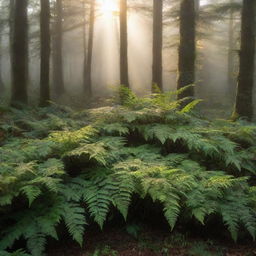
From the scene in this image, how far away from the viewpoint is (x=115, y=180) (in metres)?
4.63

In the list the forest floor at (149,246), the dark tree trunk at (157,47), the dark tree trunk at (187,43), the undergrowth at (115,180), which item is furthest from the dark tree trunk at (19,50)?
the forest floor at (149,246)

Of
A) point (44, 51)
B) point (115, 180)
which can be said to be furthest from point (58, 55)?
point (115, 180)

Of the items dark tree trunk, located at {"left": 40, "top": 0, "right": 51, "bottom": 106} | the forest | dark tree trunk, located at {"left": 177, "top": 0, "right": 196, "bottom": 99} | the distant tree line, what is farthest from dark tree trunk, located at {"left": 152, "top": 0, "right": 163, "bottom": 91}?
the forest

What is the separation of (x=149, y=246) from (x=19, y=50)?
10545 millimetres

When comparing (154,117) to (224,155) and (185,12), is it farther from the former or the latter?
(185,12)

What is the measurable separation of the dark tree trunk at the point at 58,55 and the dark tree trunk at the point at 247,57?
17.4m

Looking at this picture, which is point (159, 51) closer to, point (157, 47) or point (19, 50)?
point (157, 47)

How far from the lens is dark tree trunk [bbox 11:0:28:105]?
1215cm

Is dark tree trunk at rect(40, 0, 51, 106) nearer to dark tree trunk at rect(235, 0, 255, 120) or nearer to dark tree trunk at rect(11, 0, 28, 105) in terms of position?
dark tree trunk at rect(11, 0, 28, 105)

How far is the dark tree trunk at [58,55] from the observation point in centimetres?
2511

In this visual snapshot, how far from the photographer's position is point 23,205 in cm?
438

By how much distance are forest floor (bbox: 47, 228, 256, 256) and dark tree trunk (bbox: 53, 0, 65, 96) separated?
2133cm

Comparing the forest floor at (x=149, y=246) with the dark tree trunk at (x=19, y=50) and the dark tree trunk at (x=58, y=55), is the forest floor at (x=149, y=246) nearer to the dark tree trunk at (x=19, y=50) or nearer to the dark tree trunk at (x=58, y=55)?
the dark tree trunk at (x=19, y=50)

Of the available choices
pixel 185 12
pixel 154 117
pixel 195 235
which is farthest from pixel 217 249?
pixel 185 12
